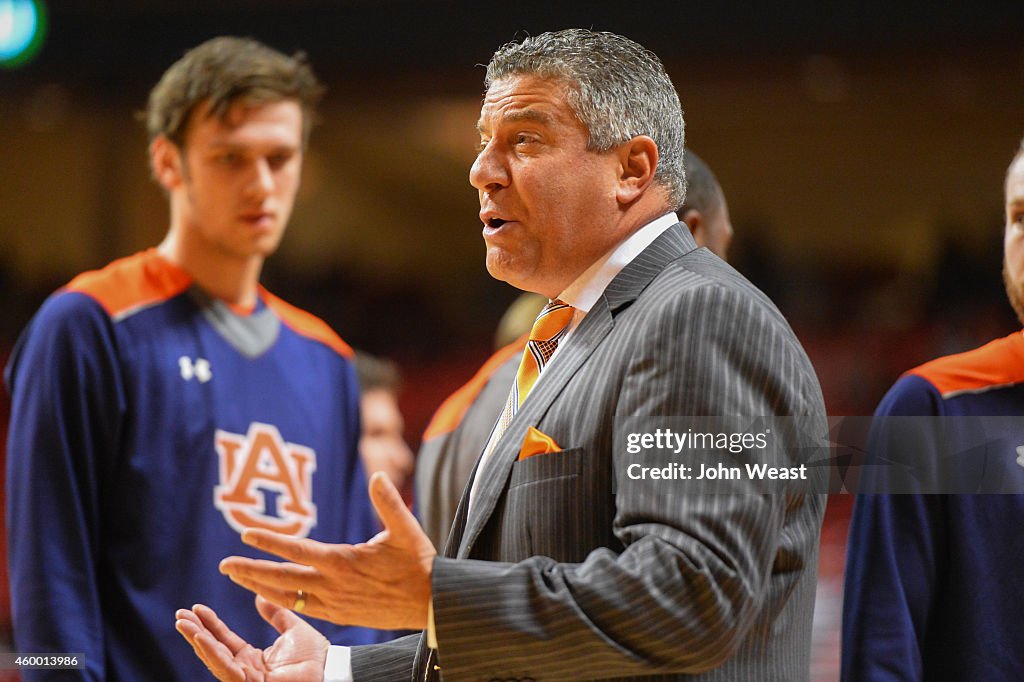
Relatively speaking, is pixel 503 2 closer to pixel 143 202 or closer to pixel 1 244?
pixel 143 202

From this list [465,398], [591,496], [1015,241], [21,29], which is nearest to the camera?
[591,496]

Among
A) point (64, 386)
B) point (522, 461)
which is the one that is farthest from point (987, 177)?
point (64, 386)

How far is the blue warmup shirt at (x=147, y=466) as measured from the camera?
1.99 meters

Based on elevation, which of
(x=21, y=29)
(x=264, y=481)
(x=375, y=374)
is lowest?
(x=264, y=481)

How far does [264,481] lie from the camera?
219 centimetres

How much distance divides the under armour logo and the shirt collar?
1003 mm

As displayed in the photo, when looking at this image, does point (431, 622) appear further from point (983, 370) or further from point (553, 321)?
point (983, 370)

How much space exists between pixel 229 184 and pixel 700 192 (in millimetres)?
937

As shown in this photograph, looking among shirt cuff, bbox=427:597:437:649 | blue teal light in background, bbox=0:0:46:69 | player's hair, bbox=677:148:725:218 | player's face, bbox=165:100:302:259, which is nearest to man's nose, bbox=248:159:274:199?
player's face, bbox=165:100:302:259

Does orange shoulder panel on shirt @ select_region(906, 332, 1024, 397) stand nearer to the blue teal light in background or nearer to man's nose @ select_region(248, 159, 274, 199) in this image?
man's nose @ select_region(248, 159, 274, 199)

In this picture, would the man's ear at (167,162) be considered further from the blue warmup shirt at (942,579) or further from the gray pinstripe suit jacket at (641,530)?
the blue warmup shirt at (942,579)

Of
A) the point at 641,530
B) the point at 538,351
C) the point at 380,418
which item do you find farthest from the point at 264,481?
the point at 641,530

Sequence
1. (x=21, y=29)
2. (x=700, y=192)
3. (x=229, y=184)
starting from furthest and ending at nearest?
(x=21, y=29), (x=229, y=184), (x=700, y=192)

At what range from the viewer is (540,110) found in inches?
55.6
